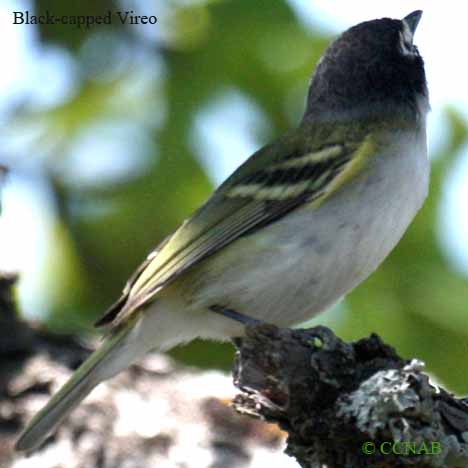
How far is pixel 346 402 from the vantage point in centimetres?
355

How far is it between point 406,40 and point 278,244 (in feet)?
5.46

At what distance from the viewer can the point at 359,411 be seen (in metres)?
3.47

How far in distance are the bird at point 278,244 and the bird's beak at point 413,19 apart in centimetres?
65

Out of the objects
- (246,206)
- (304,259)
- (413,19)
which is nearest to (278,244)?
(304,259)

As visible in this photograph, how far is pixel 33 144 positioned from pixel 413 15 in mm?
2308

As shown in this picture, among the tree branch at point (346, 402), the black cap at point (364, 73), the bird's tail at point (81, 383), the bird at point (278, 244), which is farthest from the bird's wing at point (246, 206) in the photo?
the tree branch at point (346, 402)

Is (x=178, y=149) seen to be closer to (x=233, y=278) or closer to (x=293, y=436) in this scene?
(x=233, y=278)

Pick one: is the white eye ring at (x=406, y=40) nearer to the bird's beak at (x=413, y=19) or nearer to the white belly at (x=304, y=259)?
the bird's beak at (x=413, y=19)

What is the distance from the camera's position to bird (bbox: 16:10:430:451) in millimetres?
4762

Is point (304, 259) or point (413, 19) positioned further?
point (413, 19)

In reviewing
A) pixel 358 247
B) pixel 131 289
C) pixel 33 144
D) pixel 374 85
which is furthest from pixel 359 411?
pixel 33 144

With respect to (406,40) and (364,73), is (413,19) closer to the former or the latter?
(406,40)

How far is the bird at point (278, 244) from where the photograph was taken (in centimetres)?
476

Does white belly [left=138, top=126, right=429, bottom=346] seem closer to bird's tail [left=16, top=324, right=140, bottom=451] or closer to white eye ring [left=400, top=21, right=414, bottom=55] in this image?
bird's tail [left=16, top=324, right=140, bottom=451]
